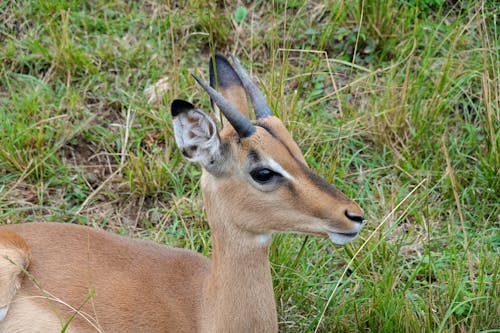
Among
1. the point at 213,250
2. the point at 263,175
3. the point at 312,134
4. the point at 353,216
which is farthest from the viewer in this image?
the point at 312,134

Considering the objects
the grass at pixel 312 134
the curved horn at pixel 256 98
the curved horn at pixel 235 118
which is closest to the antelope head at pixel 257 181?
the curved horn at pixel 235 118

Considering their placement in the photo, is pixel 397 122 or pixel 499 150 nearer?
pixel 499 150

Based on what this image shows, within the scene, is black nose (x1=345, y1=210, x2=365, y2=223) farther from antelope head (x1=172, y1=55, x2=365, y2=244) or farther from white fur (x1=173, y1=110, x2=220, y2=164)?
white fur (x1=173, y1=110, x2=220, y2=164)

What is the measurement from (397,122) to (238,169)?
2.09 m

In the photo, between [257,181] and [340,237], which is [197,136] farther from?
[340,237]

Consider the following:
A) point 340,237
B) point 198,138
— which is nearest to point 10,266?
point 198,138

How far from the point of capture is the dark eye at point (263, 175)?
3373mm

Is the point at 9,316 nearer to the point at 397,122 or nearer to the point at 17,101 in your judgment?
the point at 17,101

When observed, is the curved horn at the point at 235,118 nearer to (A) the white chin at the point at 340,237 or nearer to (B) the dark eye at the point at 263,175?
(B) the dark eye at the point at 263,175

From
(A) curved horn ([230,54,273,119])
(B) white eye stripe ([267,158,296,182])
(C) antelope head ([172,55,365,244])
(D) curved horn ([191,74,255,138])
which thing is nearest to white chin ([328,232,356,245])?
(C) antelope head ([172,55,365,244])

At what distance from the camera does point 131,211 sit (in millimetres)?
5086

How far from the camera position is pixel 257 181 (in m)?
3.41

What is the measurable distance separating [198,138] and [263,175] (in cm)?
33

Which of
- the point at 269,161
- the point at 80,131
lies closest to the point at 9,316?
the point at 269,161
